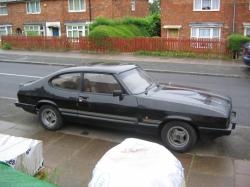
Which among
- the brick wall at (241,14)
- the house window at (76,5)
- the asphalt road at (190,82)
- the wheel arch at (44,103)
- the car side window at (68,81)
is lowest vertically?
the asphalt road at (190,82)

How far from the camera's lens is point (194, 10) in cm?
2873

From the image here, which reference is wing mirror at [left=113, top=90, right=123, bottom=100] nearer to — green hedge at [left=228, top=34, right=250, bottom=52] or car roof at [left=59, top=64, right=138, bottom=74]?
car roof at [left=59, top=64, right=138, bottom=74]

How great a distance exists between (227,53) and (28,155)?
18486 millimetres

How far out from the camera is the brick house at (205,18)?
2745 centimetres

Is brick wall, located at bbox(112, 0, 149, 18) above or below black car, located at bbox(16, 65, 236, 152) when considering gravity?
above

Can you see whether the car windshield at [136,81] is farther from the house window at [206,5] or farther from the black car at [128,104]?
the house window at [206,5]

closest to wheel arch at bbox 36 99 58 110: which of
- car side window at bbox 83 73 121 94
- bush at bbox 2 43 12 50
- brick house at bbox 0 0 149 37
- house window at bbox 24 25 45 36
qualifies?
car side window at bbox 83 73 121 94

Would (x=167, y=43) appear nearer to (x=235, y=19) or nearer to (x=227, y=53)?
(x=227, y=53)

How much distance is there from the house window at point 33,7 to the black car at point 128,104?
102ft

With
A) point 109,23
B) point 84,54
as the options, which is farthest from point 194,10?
point 84,54

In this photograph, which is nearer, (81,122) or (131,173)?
(131,173)

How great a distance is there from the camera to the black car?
649 centimetres

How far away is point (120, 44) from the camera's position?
23922mm

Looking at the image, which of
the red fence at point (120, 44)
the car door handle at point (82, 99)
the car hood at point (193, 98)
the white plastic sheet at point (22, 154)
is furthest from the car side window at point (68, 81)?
the red fence at point (120, 44)
